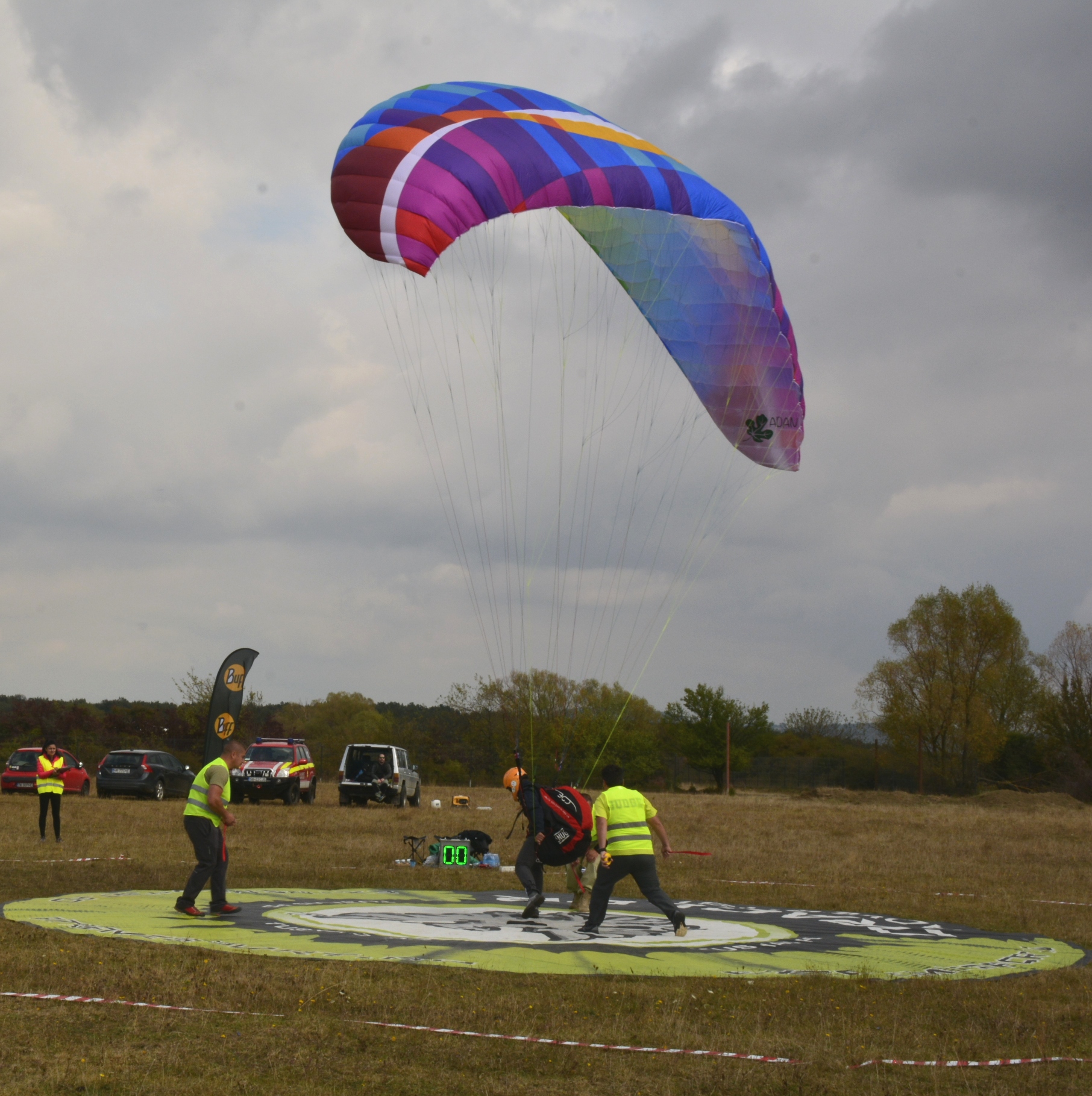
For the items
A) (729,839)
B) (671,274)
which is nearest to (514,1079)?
(671,274)

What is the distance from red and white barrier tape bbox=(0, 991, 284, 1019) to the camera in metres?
5.96

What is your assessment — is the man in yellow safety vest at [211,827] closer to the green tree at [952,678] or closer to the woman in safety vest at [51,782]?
the woman in safety vest at [51,782]

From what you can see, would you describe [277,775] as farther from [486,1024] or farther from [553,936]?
[486,1024]

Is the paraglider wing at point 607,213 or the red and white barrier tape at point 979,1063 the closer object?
the red and white barrier tape at point 979,1063

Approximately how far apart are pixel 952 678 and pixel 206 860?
192 feet

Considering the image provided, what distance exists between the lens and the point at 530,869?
10.5 meters

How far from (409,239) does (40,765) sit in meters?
9.33

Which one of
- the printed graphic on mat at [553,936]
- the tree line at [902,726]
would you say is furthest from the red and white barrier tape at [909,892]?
the tree line at [902,726]

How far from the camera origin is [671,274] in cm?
1305

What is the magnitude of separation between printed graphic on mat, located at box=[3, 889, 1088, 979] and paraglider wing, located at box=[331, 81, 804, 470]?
5704 mm

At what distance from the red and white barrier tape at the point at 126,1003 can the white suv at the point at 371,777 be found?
22656mm

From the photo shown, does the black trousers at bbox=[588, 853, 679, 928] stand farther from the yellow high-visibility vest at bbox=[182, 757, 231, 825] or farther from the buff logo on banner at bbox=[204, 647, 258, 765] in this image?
the buff logo on banner at bbox=[204, 647, 258, 765]

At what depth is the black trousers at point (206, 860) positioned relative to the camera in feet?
31.6

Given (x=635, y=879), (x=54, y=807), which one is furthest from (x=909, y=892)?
(x=54, y=807)
